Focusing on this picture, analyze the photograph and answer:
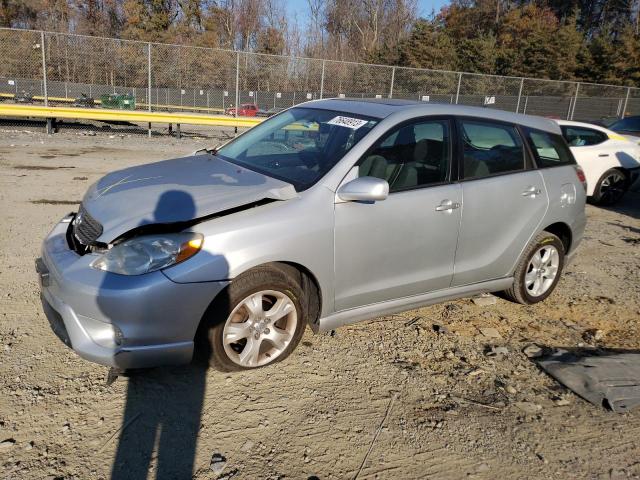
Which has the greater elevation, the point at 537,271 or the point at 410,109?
the point at 410,109

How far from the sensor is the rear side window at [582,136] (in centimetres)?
938

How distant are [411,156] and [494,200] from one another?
811mm

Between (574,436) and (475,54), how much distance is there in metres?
46.2

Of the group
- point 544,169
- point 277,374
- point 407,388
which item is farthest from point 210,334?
point 544,169

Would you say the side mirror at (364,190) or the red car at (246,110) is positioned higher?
the side mirror at (364,190)

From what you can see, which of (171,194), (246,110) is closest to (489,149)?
(171,194)

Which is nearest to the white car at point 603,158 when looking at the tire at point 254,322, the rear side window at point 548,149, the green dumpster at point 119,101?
the rear side window at point 548,149

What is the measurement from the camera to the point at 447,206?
3758 mm

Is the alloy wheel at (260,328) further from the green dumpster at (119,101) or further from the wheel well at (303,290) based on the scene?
the green dumpster at (119,101)

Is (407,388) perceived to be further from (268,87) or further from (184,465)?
(268,87)

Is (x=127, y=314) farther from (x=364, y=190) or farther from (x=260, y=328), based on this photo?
(x=364, y=190)

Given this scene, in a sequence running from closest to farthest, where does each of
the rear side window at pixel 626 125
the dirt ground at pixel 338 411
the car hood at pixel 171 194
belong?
the dirt ground at pixel 338 411 < the car hood at pixel 171 194 < the rear side window at pixel 626 125

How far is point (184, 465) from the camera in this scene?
249 centimetres

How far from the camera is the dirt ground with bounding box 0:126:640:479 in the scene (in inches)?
100
